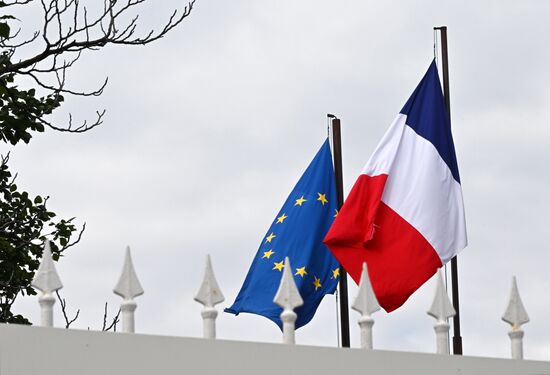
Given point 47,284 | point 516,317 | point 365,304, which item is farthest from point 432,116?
point 47,284

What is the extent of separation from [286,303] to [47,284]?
102cm

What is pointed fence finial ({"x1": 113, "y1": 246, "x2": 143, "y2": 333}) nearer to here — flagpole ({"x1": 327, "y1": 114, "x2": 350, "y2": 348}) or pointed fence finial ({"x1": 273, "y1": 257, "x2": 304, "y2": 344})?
pointed fence finial ({"x1": 273, "y1": 257, "x2": 304, "y2": 344})

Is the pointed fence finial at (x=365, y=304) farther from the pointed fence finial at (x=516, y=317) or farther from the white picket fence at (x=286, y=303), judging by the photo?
the pointed fence finial at (x=516, y=317)

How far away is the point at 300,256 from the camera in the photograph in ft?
39.5

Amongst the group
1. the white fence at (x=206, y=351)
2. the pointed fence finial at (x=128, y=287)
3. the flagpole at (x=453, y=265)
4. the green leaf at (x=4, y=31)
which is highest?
the green leaf at (x=4, y=31)

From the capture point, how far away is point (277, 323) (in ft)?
38.7

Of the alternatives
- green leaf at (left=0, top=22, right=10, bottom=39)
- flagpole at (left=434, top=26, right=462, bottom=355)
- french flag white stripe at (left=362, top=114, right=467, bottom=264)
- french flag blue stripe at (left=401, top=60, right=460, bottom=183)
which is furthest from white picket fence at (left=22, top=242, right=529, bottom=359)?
green leaf at (left=0, top=22, right=10, bottom=39)

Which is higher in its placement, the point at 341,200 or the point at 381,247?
the point at 341,200

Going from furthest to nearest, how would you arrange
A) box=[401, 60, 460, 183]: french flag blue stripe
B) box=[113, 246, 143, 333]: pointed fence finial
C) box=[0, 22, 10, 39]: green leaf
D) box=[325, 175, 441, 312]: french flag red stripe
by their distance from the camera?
box=[0, 22, 10, 39]: green leaf, box=[401, 60, 460, 183]: french flag blue stripe, box=[325, 175, 441, 312]: french flag red stripe, box=[113, 246, 143, 333]: pointed fence finial

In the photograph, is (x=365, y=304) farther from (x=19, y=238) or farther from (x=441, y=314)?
(x=19, y=238)

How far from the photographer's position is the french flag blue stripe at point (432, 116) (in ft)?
37.7

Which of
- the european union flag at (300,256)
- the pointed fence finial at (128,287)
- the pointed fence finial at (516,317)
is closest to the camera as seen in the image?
the pointed fence finial at (128,287)

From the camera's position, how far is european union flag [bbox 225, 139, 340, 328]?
1187cm

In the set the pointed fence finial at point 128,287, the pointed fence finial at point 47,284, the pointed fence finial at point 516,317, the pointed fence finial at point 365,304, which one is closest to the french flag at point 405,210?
the pointed fence finial at point 516,317
